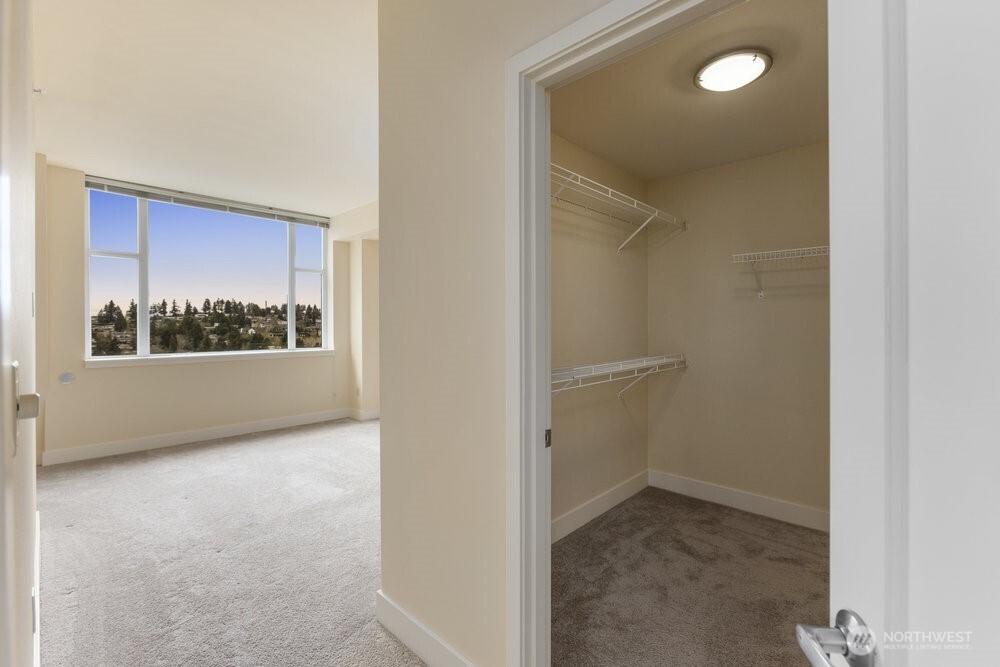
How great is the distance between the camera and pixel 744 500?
3068 mm

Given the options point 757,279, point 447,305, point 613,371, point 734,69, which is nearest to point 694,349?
point 757,279

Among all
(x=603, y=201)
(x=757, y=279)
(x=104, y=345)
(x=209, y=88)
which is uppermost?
(x=209, y=88)

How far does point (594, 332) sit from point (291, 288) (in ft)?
13.8

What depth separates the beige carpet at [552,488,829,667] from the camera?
69.8 inches

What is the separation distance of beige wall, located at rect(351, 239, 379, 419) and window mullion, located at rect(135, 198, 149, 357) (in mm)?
2157

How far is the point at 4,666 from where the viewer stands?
691 mm

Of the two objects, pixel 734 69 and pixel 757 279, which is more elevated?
pixel 734 69

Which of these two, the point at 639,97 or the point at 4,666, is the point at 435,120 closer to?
the point at 639,97

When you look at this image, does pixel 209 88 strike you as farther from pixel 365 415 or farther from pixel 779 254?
pixel 365 415

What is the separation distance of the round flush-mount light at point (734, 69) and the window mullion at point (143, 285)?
16.8ft
